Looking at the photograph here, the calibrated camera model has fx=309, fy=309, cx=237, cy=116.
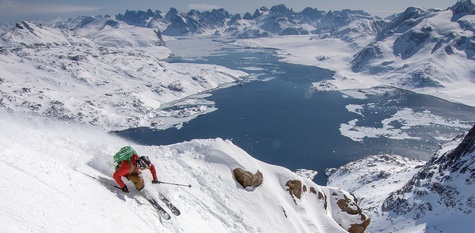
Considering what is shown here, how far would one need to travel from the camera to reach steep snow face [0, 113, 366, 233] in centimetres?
1247

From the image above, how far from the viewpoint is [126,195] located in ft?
57.5

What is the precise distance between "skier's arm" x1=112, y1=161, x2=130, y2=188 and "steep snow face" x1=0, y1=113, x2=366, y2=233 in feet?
1.57

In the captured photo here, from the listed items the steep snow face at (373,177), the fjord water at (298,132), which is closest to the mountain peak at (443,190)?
the steep snow face at (373,177)

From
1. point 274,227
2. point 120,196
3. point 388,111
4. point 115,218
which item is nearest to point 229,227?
point 274,227

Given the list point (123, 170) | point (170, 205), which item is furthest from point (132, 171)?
point (170, 205)

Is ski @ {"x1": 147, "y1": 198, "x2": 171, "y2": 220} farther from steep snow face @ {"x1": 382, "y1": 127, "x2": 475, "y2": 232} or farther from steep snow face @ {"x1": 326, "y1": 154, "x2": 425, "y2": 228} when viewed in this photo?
steep snow face @ {"x1": 326, "y1": 154, "x2": 425, "y2": 228}

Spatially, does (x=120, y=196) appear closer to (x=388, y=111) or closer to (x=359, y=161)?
(x=359, y=161)

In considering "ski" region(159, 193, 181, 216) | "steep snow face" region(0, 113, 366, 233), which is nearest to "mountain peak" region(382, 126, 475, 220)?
"steep snow face" region(0, 113, 366, 233)

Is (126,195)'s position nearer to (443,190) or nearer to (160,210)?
(160,210)

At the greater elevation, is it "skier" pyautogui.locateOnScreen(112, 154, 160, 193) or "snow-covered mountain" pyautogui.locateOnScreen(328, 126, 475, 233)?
"skier" pyautogui.locateOnScreen(112, 154, 160, 193)

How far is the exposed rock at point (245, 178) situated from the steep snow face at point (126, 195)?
582mm

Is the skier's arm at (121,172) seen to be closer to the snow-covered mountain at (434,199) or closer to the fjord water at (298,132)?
the snow-covered mountain at (434,199)

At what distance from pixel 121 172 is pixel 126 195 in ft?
4.39

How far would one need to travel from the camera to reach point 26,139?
61.9 ft
